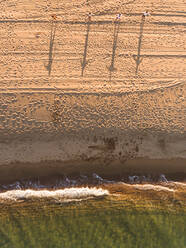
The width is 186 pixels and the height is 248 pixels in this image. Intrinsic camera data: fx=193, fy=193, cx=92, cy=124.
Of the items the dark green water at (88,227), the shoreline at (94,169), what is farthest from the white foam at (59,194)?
the shoreline at (94,169)

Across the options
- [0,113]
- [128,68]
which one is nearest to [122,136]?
[128,68]

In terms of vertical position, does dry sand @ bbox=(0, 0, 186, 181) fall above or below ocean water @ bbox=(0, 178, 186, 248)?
above

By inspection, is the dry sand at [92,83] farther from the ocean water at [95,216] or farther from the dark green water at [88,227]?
the dark green water at [88,227]

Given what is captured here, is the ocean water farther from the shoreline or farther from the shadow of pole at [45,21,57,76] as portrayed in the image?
the shadow of pole at [45,21,57,76]

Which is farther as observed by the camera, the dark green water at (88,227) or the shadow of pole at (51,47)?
the shadow of pole at (51,47)

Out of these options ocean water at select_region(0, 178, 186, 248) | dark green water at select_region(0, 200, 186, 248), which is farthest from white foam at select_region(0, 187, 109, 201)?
dark green water at select_region(0, 200, 186, 248)

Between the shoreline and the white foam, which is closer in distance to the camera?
the white foam

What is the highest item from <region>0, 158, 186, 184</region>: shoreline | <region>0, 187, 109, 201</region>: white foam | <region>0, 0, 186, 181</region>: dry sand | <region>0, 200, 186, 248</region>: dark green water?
<region>0, 0, 186, 181</region>: dry sand

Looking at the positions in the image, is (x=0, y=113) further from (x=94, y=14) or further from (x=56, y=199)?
(x=94, y=14)
